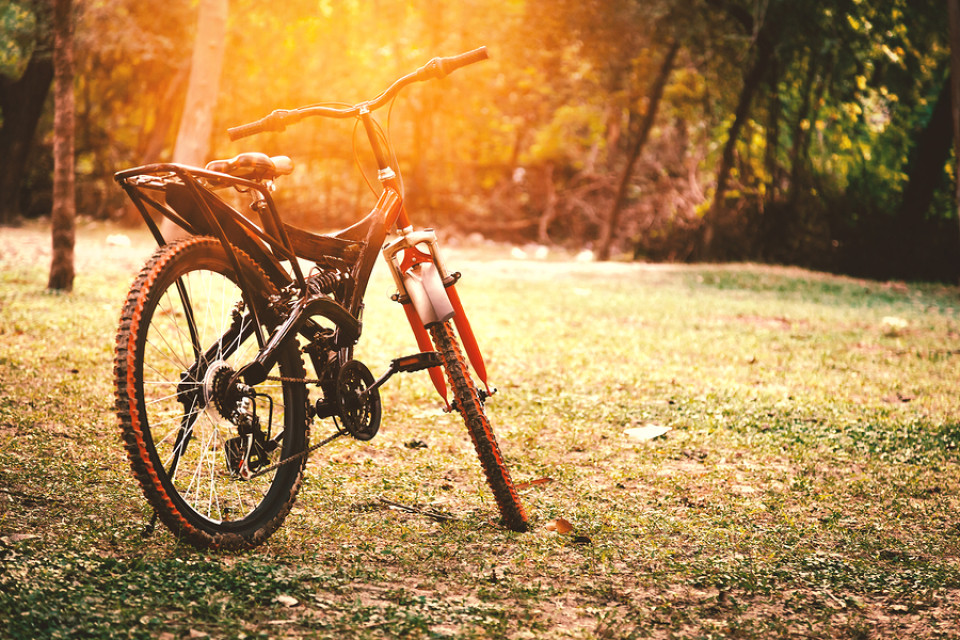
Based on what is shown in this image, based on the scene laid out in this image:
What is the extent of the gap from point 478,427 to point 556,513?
596 millimetres

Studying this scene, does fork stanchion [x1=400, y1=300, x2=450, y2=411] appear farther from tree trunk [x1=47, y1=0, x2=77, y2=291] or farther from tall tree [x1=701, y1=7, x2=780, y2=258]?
tall tree [x1=701, y1=7, x2=780, y2=258]

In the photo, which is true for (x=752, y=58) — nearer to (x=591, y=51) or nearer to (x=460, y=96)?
(x=591, y=51)

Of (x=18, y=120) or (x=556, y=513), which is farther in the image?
(x=18, y=120)

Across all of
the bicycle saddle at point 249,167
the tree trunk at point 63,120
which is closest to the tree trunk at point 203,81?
the tree trunk at point 63,120

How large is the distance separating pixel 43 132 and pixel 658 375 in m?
19.6

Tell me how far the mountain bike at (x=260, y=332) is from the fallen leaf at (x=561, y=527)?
15 cm

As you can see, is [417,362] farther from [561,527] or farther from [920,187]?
[920,187]

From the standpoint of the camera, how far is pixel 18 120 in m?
18.8

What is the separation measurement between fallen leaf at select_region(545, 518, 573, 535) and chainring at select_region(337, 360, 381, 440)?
725 mm

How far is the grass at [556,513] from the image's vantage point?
257cm

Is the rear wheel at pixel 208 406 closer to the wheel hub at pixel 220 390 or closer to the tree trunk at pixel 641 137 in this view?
the wheel hub at pixel 220 390

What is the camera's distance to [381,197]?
3.50 metres

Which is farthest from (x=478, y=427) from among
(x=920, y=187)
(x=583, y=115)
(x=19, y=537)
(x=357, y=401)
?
(x=583, y=115)

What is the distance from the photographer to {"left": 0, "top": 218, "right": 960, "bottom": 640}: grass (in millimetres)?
2574
